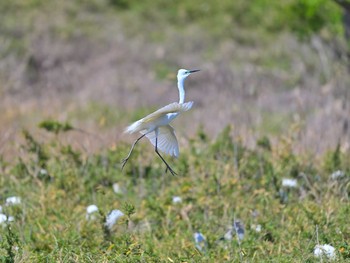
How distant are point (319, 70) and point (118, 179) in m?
6.89

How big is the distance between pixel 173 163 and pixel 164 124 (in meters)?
2.79

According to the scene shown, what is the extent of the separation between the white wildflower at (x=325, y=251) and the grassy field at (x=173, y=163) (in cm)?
3

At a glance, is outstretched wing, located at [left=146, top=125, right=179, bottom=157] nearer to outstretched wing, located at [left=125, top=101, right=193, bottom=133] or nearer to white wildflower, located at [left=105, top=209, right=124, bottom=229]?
outstretched wing, located at [left=125, top=101, right=193, bottom=133]

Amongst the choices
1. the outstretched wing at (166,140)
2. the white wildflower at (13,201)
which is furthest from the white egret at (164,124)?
the white wildflower at (13,201)

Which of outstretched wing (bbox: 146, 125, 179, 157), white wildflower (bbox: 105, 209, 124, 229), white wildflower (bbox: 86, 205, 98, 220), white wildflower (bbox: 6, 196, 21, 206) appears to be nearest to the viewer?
outstretched wing (bbox: 146, 125, 179, 157)

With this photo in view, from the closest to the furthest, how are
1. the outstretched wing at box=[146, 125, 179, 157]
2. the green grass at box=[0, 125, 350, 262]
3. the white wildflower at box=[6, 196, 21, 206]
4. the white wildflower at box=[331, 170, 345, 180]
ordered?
1. the outstretched wing at box=[146, 125, 179, 157]
2. the green grass at box=[0, 125, 350, 262]
3. the white wildflower at box=[6, 196, 21, 206]
4. the white wildflower at box=[331, 170, 345, 180]

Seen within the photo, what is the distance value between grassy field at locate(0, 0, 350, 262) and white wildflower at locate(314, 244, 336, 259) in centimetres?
3

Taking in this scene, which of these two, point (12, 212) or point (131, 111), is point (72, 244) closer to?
point (12, 212)

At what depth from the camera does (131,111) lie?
1163cm

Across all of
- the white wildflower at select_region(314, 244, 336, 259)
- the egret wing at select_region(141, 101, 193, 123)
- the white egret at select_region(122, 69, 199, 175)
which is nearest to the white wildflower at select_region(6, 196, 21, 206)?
the white egret at select_region(122, 69, 199, 175)

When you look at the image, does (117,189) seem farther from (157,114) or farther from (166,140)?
(157,114)

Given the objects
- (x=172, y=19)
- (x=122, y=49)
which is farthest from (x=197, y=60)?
(x=172, y=19)

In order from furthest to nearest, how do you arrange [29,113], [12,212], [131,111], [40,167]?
[131,111] < [29,113] < [40,167] < [12,212]

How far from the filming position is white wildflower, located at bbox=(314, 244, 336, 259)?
454 centimetres
